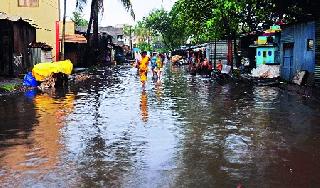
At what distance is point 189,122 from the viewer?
10977 mm

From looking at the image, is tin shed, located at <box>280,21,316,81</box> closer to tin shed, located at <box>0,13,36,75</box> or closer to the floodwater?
the floodwater

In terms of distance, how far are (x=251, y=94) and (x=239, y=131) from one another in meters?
8.98

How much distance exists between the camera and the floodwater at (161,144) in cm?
616

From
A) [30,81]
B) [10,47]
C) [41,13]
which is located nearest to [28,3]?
[41,13]

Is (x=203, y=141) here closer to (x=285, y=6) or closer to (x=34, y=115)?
(x=34, y=115)

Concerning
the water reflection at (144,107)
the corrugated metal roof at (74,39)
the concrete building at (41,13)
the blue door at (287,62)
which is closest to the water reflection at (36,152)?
the water reflection at (144,107)

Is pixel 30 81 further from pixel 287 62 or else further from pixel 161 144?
pixel 161 144

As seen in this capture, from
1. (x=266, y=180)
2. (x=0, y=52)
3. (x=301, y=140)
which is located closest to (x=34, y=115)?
(x=301, y=140)

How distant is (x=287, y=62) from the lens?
2531 centimetres

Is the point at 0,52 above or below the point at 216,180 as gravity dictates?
above

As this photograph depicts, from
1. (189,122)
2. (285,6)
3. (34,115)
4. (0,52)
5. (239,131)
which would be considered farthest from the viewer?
(0,52)

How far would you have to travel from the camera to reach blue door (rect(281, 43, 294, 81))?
2475 centimetres

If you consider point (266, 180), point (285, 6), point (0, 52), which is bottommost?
point (266, 180)

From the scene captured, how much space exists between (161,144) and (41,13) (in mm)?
33964
